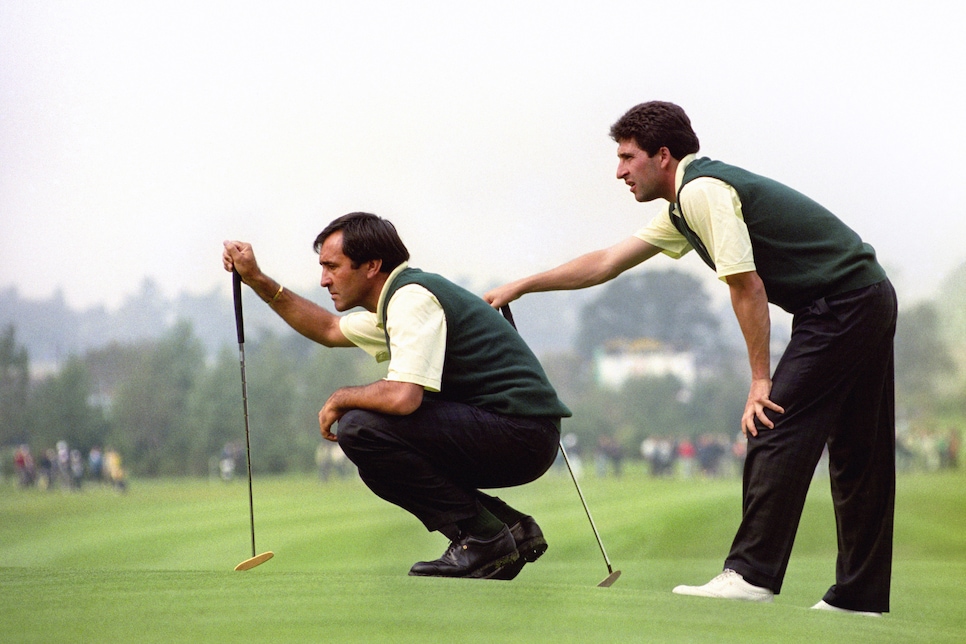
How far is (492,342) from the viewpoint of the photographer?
2.82 m

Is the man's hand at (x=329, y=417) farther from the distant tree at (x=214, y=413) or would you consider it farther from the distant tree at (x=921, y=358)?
the distant tree at (x=214, y=413)

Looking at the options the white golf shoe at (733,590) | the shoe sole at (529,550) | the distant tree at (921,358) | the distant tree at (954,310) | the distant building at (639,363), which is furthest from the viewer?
the distant building at (639,363)

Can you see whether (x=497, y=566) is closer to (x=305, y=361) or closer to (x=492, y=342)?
(x=492, y=342)

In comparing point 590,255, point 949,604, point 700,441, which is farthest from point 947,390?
point 590,255

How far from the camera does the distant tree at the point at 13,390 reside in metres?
20.6

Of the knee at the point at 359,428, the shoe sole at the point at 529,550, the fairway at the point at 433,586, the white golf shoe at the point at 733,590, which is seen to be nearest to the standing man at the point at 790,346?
the white golf shoe at the point at 733,590

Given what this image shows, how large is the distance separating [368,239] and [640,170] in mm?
696

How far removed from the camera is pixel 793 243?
8.98 ft

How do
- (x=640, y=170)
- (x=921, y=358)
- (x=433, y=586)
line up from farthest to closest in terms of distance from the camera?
(x=921, y=358) → (x=640, y=170) → (x=433, y=586)

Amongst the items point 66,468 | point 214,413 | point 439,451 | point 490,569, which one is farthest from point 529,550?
point 214,413

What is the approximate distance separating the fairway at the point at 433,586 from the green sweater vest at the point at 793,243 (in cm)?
76

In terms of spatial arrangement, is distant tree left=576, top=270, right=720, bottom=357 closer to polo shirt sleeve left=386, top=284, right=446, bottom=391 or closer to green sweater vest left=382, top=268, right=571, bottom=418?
green sweater vest left=382, top=268, right=571, bottom=418

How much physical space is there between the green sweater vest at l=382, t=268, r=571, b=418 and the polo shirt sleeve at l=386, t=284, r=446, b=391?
39 millimetres

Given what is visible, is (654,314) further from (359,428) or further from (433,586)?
(433,586)
